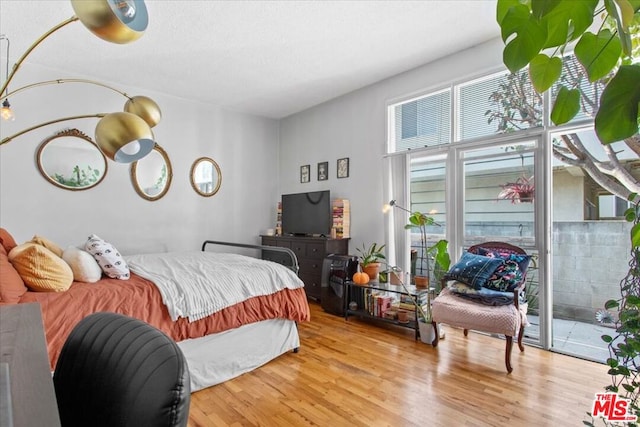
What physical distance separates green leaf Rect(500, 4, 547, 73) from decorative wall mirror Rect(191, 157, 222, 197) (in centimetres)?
463

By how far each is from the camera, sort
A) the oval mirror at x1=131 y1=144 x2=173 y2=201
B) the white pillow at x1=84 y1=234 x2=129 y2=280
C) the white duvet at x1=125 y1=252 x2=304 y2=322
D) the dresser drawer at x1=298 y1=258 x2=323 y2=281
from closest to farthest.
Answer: the white duvet at x1=125 y1=252 x2=304 y2=322, the white pillow at x1=84 y1=234 x2=129 y2=280, the oval mirror at x1=131 y1=144 x2=173 y2=201, the dresser drawer at x1=298 y1=258 x2=323 y2=281

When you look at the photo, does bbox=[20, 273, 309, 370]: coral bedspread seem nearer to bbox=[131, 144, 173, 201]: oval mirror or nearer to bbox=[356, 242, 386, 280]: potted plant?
bbox=[356, 242, 386, 280]: potted plant

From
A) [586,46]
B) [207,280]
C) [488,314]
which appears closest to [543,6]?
[586,46]

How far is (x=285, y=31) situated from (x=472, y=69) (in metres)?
1.88

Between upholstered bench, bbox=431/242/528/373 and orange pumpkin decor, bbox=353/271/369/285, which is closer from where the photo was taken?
upholstered bench, bbox=431/242/528/373

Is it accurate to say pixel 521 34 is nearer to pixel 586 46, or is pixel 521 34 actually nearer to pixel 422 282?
pixel 586 46

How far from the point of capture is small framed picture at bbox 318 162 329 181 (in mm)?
4816

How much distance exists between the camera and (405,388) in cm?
221

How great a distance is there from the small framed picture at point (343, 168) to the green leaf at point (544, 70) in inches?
153

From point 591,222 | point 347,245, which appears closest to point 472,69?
point 591,222

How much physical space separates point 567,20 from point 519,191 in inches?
119

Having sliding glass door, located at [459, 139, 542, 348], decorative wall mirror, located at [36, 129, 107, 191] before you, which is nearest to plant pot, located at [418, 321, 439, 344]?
sliding glass door, located at [459, 139, 542, 348]

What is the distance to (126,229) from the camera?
412cm

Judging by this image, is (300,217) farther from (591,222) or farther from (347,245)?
(591,222)
